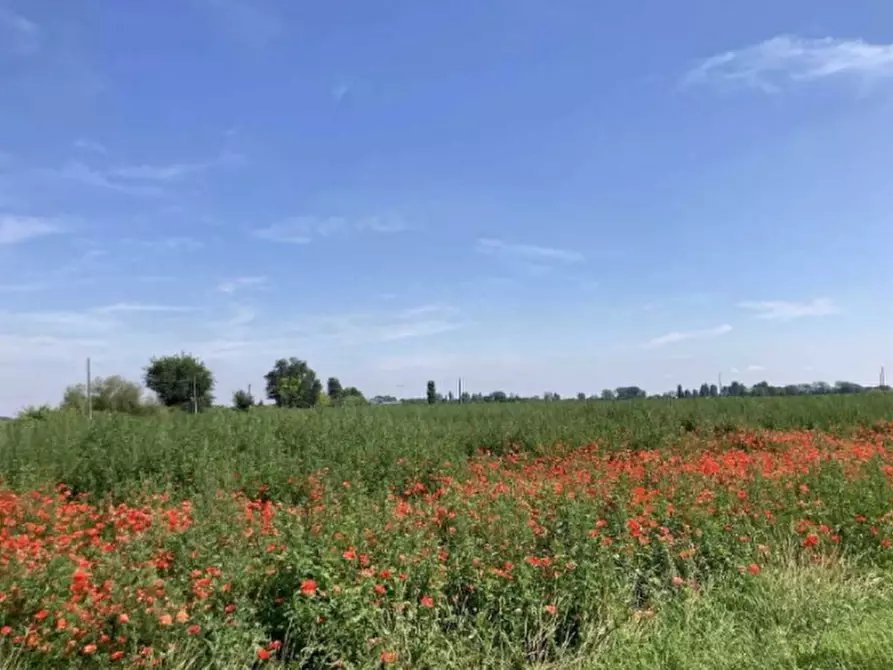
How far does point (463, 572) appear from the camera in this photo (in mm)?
4449

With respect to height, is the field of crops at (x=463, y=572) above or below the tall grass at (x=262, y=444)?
below

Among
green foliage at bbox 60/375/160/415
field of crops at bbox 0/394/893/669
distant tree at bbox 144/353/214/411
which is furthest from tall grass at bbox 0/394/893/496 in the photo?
distant tree at bbox 144/353/214/411

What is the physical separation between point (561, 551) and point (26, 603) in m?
3.20

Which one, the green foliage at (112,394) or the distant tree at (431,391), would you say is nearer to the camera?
the green foliage at (112,394)

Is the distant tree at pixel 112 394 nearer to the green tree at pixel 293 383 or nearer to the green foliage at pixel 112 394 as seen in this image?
the green foliage at pixel 112 394

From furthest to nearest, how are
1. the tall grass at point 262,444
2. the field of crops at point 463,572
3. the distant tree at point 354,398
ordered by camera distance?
the distant tree at point 354,398, the tall grass at point 262,444, the field of crops at point 463,572

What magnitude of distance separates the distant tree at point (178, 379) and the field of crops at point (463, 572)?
40469 mm

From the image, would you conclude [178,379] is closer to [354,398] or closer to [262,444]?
[354,398]

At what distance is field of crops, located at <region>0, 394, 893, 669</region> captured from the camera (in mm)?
3539

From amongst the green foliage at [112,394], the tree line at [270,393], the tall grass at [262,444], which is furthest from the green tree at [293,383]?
the tall grass at [262,444]

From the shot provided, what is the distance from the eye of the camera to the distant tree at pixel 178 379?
46531 millimetres

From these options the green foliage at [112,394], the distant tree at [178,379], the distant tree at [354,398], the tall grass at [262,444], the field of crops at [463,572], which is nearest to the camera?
the field of crops at [463,572]

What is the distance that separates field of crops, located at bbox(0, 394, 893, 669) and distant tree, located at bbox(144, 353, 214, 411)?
40469mm

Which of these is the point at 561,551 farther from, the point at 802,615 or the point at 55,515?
the point at 55,515
